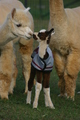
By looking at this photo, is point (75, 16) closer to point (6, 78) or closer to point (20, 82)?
point (6, 78)

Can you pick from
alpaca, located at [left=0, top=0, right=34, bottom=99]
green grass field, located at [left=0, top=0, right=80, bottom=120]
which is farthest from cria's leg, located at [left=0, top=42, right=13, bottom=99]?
green grass field, located at [left=0, top=0, right=80, bottom=120]

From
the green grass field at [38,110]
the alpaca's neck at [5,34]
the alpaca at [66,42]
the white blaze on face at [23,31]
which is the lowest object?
the green grass field at [38,110]

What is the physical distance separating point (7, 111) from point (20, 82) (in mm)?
3909

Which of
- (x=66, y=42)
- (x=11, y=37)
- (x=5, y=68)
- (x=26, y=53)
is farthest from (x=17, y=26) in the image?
(x=26, y=53)

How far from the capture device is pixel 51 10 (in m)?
8.02

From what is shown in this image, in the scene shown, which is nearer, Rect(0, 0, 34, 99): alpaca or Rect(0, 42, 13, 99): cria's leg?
Rect(0, 0, 34, 99): alpaca

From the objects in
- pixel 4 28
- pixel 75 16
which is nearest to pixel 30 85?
pixel 4 28

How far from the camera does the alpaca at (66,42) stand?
8.10 m

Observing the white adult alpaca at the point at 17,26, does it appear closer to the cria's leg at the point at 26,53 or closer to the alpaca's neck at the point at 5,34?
the alpaca's neck at the point at 5,34

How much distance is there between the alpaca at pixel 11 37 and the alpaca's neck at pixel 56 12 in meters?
0.42

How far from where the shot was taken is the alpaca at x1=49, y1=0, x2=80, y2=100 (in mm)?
8098

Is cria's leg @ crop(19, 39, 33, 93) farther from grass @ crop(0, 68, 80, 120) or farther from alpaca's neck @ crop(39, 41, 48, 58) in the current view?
alpaca's neck @ crop(39, 41, 48, 58)

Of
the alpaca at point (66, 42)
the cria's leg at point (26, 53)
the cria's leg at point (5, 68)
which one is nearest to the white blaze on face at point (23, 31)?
the cria's leg at point (5, 68)

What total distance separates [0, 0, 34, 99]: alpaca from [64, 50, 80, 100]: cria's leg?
0.83m
